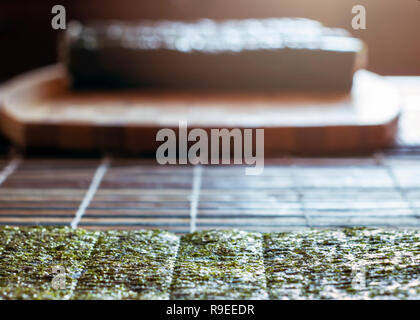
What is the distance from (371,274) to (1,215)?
1.50m

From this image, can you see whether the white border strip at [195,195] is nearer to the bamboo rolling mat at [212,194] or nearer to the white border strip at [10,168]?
the bamboo rolling mat at [212,194]

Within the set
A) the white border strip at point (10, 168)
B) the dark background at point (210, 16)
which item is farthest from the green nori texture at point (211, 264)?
the dark background at point (210, 16)

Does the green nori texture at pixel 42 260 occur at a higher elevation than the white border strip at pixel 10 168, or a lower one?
higher

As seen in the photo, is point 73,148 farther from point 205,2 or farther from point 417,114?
point 205,2

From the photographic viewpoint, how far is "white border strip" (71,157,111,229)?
243 cm

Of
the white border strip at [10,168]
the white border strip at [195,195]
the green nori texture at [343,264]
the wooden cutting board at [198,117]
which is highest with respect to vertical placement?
the green nori texture at [343,264]

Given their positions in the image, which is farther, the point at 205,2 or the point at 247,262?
the point at 205,2

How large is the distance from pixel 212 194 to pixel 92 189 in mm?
548

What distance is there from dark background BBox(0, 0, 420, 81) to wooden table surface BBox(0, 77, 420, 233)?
11.5 feet

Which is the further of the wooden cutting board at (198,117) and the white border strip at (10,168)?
the wooden cutting board at (198,117)

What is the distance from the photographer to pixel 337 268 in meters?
1.70

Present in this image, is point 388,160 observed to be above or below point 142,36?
below

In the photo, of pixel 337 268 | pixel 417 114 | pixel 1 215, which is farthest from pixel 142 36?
pixel 337 268

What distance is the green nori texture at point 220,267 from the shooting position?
1570 millimetres
